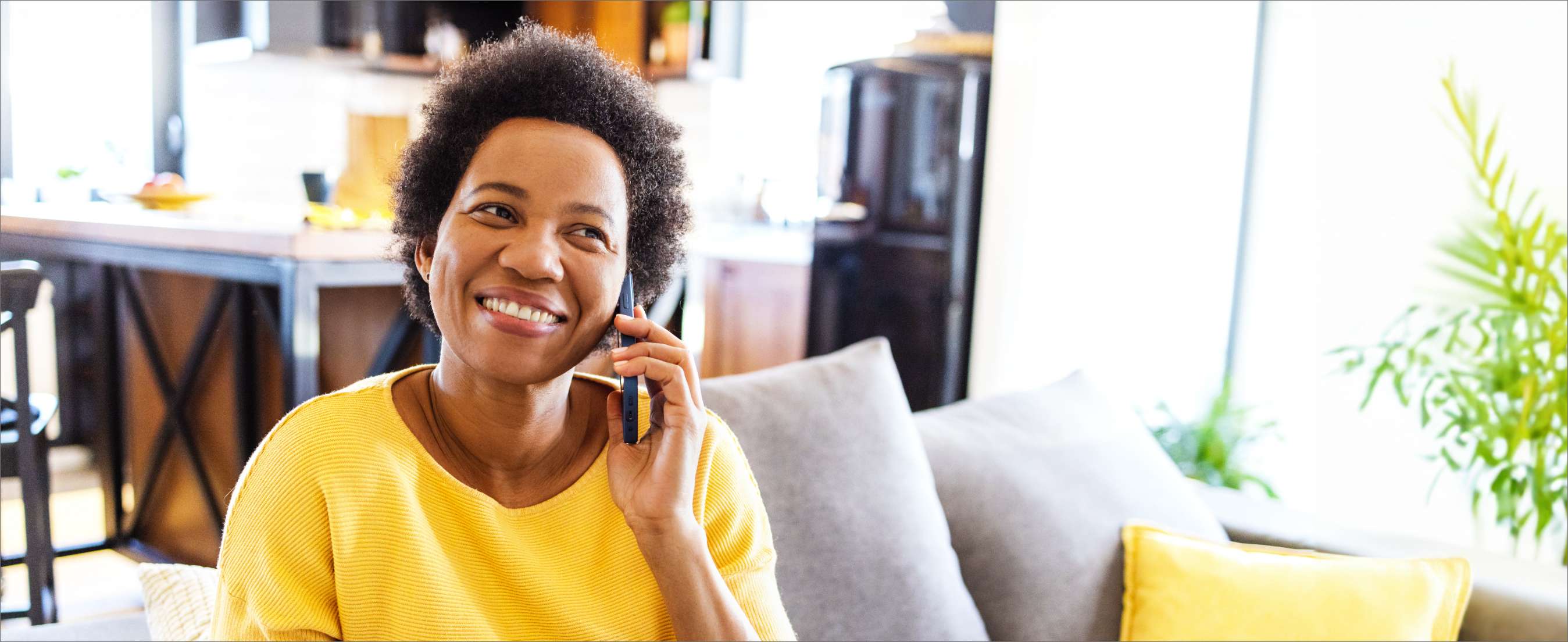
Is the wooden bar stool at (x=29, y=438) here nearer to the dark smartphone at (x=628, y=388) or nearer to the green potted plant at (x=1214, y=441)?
the dark smartphone at (x=628, y=388)

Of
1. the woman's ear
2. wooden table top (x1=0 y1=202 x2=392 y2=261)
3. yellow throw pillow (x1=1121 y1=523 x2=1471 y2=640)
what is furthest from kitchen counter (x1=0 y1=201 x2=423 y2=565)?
yellow throw pillow (x1=1121 y1=523 x2=1471 y2=640)

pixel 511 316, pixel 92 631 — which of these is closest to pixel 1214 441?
pixel 511 316

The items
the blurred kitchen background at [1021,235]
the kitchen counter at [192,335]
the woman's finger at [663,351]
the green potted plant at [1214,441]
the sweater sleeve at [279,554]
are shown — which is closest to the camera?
the sweater sleeve at [279,554]

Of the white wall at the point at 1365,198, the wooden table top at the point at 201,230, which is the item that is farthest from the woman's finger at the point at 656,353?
the white wall at the point at 1365,198

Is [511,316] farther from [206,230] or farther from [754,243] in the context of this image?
[754,243]

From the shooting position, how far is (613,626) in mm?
958

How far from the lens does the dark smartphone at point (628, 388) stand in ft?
3.20

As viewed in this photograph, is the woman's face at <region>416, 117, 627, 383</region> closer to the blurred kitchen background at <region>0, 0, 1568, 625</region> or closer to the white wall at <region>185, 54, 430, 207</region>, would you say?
the blurred kitchen background at <region>0, 0, 1568, 625</region>

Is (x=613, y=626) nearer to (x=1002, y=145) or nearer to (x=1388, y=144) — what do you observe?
(x=1002, y=145)

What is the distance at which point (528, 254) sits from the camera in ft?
2.98

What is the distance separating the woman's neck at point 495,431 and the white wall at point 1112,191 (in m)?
2.08

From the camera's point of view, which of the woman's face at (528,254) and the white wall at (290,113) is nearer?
the woman's face at (528,254)

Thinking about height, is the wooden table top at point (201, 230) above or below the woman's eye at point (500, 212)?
below

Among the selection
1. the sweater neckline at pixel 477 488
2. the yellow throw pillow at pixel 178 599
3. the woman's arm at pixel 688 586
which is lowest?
the yellow throw pillow at pixel 178 599
